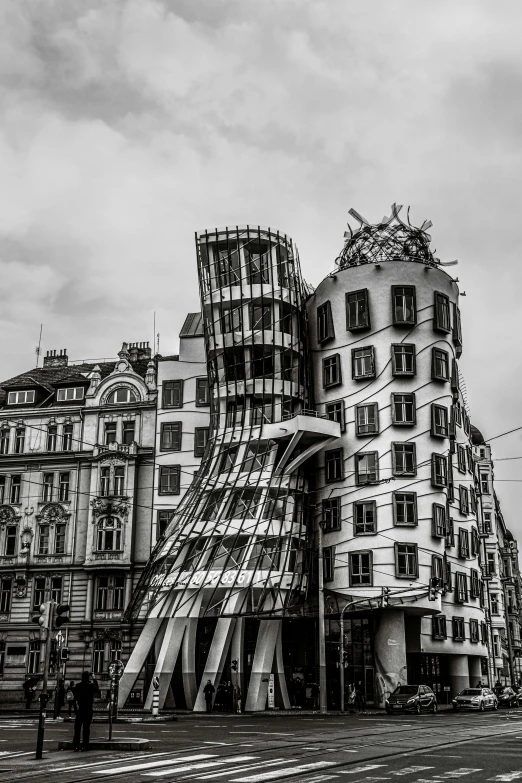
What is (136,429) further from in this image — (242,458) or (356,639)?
(356,639)

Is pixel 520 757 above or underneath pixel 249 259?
underneath

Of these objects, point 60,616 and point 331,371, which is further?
point 331,371

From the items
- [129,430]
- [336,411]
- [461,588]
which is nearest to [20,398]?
[129,430]

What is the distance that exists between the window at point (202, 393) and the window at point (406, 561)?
18.5 metres

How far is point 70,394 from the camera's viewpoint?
71.1m

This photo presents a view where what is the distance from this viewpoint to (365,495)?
57.1 meters

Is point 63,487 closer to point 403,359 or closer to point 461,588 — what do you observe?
point 403,359

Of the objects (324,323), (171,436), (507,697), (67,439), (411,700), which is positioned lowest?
(507,697)

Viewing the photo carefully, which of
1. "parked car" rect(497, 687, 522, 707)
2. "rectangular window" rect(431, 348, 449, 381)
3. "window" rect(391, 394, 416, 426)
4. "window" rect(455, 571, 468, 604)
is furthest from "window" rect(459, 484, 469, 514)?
"parked car" rect(497, 687, 522, 707)

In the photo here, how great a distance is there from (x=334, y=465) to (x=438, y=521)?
760 centimetres

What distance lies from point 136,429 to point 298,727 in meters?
37.6

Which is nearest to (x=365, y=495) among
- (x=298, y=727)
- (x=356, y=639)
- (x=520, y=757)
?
(x=356, y=639)

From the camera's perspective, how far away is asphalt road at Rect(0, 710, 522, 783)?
1650cm

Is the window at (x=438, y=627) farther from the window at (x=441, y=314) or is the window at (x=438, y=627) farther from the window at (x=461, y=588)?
the window at (x=441, y=314)
